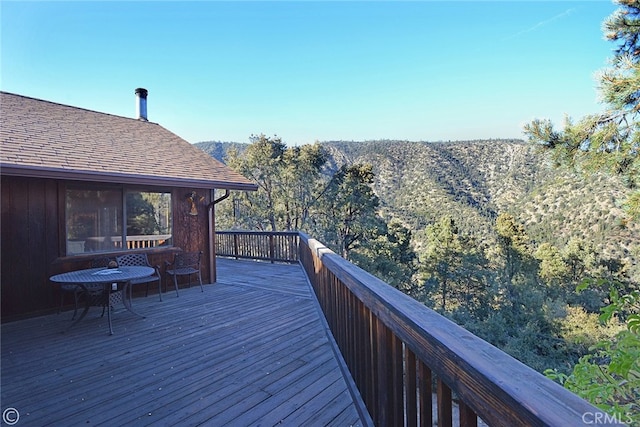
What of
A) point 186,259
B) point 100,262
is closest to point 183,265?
point 186,259

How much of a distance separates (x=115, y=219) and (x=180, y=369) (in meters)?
3.61

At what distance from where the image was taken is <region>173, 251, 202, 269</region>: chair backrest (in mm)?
5512

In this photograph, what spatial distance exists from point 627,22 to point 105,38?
9910 mm

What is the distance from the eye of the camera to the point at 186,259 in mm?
5594

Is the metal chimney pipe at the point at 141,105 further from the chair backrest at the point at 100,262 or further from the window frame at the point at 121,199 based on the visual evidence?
the chair backrest at the point at 100,262

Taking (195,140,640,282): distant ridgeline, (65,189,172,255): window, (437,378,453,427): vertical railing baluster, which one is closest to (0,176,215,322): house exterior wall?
(65,189,172,255): window

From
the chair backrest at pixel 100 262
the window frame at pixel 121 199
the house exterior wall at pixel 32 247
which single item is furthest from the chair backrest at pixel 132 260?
the house exterior wall at pixel 32 247

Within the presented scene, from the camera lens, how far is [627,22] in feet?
14.6

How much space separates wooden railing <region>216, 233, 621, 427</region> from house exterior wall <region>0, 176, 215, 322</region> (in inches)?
184

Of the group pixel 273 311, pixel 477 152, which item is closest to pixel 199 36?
pixel 273 311

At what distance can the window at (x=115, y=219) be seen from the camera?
487 cm

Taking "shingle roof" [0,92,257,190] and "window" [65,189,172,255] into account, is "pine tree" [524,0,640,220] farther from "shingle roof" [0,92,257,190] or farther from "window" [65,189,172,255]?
"window" [65,189,172,255]

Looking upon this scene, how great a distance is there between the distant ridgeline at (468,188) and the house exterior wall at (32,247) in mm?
23508

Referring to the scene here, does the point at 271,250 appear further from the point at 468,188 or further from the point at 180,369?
the point at 468,188
